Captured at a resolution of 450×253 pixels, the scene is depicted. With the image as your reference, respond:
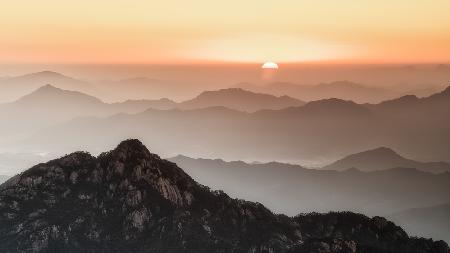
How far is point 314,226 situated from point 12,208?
194 ft

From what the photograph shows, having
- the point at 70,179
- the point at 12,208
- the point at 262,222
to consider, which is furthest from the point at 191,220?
the point at 12,208

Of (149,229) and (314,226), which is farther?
(314,226)

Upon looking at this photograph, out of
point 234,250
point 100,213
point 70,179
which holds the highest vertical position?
point 70,179

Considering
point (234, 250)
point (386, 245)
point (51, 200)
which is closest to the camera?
point (234, 250)

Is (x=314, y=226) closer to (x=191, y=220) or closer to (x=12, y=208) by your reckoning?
(x=191, y=220)

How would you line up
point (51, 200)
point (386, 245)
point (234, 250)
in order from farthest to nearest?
point (386, 245)
point (51, 200)
point (234, 250)

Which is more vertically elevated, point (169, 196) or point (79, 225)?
point (169, 196)

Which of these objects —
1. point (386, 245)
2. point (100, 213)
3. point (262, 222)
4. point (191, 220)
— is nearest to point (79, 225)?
point (100, 213)

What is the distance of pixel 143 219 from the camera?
93938 mm

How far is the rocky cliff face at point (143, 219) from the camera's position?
89.1 metres

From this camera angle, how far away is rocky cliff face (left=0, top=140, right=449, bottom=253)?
89125mm

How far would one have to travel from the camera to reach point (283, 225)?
103 meters

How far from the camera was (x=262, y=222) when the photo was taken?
330 ft

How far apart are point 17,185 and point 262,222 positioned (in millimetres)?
47060
